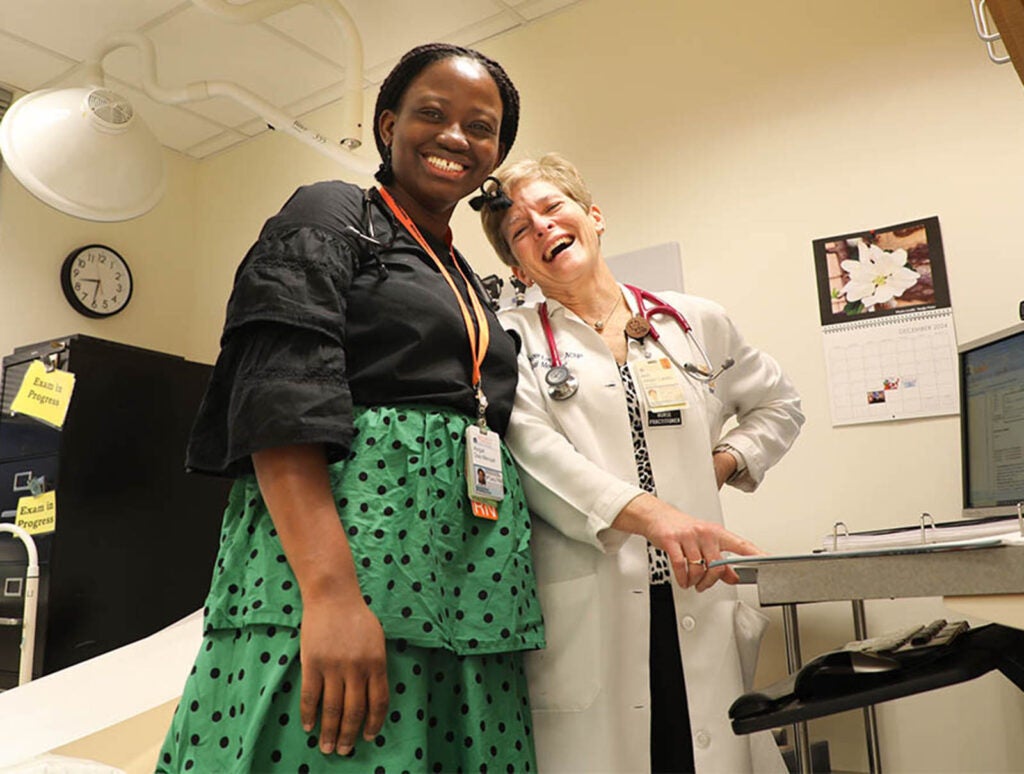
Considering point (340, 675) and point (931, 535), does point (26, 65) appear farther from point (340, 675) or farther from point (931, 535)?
point (931, 535)

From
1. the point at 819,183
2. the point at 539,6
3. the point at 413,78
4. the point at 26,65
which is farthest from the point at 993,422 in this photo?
the point at 26,65

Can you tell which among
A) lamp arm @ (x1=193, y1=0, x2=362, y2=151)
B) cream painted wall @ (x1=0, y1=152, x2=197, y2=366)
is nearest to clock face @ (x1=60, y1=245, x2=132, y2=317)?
cream painted wall @ (x1=0, y1=152, x2=197, y2=366)

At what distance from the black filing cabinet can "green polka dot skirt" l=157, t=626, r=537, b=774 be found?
83.1 inches

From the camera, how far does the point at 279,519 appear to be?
90 cm

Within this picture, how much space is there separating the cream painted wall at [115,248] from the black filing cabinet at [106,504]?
531mm

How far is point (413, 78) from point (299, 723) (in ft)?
2.75

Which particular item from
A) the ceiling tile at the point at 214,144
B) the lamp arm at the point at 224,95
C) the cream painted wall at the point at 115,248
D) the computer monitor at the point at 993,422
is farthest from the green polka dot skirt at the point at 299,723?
the ceiling tile at the point at 214,144

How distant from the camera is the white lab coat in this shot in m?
1.16

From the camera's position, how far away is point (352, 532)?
931 mm

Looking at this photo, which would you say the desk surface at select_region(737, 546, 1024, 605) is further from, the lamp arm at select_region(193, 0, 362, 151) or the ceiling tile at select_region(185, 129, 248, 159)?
the ceiling tile at select_region(185, 129, 248, 159)

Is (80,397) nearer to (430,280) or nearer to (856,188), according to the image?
(430,280)

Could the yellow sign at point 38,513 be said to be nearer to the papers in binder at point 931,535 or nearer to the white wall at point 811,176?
the white wall at point 811,176

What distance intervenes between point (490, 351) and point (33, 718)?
3.75 ft

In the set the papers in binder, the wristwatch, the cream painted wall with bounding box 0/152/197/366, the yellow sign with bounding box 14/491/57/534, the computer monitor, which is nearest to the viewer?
the papers in binder
